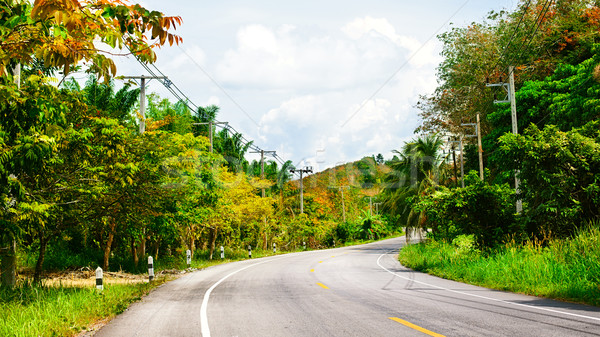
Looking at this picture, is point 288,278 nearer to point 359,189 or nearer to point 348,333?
point 348,333

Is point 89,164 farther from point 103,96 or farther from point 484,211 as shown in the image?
point 103,96

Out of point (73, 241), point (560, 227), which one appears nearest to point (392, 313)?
point (560, 227)

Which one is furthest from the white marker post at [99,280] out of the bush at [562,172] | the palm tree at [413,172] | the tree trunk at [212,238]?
the palm tree at [413,172]

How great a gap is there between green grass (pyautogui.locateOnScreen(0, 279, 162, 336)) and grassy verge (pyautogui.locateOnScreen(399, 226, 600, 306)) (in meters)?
10.2

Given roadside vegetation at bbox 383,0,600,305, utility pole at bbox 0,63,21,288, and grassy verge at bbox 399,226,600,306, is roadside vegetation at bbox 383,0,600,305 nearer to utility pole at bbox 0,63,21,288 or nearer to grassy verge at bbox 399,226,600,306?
grassy verge at bbox 399,226,600,306

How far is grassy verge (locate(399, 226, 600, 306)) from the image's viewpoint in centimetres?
1166

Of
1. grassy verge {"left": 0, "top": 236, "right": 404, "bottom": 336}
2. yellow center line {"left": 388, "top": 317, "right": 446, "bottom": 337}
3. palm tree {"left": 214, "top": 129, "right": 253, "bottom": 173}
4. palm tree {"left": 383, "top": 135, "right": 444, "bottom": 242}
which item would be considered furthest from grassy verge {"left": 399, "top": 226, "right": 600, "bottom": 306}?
palm tree {"left": 214, "top": 129, "right": 253, "bottom": 173}

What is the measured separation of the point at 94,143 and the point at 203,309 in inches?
206

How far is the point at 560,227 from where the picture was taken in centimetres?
1706

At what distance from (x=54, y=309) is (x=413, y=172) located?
3689cm

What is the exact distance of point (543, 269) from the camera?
44.9ft

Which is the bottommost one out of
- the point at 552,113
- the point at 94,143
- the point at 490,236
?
the point at 490,236

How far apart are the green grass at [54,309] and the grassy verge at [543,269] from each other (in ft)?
33.4

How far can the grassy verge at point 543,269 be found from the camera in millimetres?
11664
